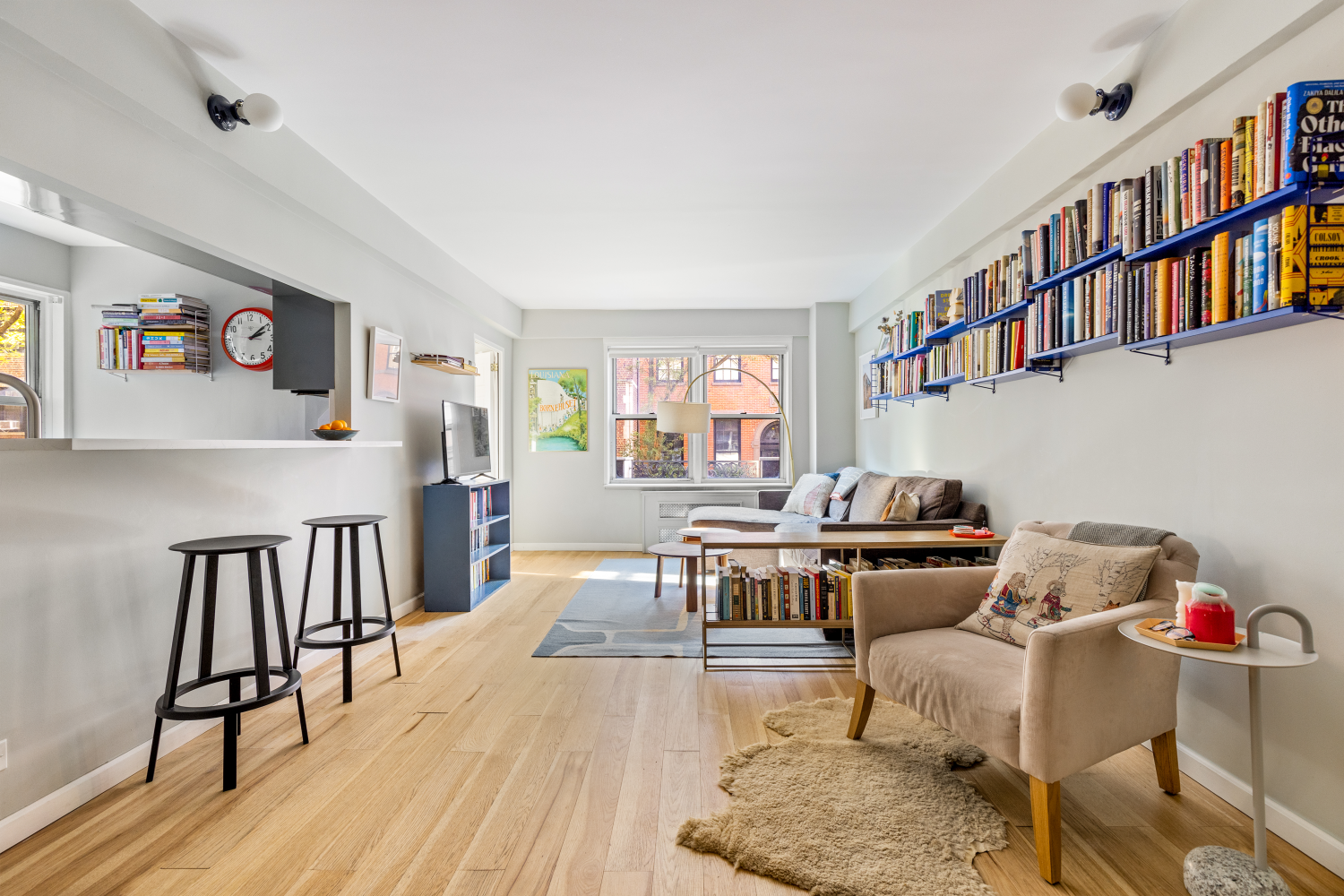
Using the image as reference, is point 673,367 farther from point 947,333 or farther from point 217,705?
point 217,705

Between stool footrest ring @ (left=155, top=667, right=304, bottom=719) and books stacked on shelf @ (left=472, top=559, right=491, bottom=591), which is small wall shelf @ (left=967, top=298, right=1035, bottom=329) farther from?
books stacked on shelf @ (left=472, top=559, right=491, bottom=591)

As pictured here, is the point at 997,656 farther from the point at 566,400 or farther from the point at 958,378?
the point at 566,400

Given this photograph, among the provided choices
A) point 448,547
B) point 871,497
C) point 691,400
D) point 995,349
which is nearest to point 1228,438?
point 995,349

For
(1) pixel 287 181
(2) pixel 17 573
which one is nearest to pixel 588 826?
(2) pixel 17 573

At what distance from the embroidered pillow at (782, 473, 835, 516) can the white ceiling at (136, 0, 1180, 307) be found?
2.18 metres

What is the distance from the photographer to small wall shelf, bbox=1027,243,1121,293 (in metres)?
2.38

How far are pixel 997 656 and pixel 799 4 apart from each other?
6.95 feet

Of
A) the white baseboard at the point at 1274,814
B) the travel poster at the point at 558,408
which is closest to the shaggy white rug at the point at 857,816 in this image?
the white baseboard at the point at 1274,814

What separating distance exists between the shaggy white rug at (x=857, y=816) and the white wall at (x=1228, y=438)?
0.79 metres

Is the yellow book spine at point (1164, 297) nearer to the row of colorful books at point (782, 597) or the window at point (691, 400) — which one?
the row of colorful books at point (782, 597)

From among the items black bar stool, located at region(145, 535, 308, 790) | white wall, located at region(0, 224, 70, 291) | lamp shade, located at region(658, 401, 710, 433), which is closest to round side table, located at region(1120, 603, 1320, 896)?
black bar stool, located at region(145, 535, 308, 790)

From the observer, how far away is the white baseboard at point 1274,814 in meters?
1.73

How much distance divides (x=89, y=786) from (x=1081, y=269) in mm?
3827

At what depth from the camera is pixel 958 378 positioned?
3775 mm
